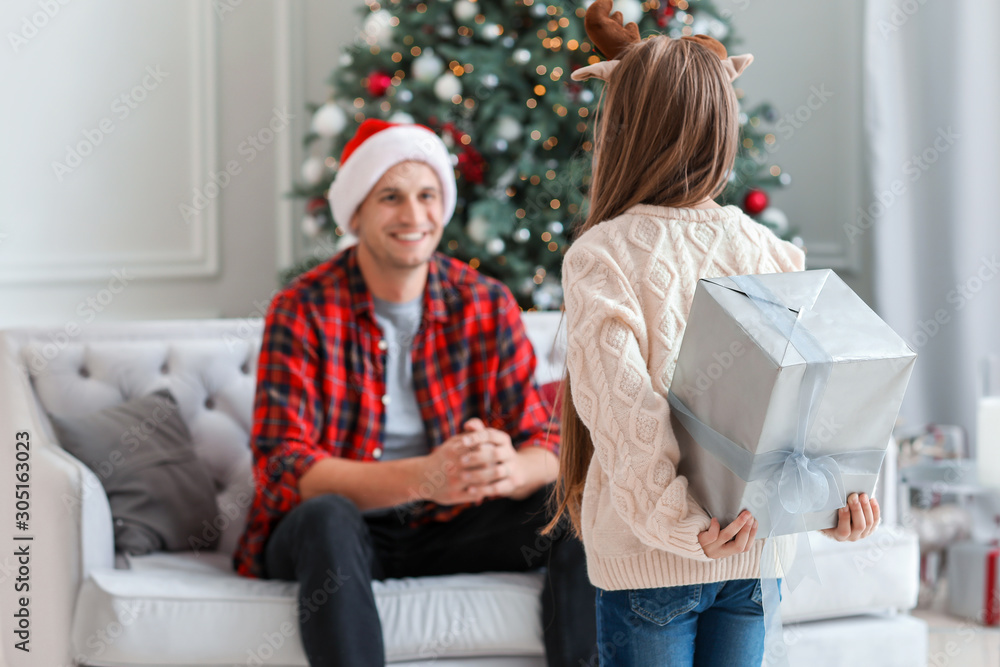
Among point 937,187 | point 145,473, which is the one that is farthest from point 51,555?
point 937,187

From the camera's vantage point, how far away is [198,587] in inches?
57.6

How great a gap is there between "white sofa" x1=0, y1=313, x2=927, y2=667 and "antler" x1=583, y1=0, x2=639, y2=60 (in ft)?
3.05

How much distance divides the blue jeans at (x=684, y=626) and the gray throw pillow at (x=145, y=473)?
1.01 metres

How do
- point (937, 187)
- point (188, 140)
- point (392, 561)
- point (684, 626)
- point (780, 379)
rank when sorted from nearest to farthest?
point (780, 379) < point (684, 626) < point (392, 561) < point (937, 187) < point (188, 140)

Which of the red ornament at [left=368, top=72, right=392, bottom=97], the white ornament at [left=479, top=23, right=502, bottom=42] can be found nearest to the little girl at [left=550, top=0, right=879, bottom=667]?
the white ornament at [left=479, top=23, right=502, bottom=42]

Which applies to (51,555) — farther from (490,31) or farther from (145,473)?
(490,31)

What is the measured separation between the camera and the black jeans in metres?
1.33

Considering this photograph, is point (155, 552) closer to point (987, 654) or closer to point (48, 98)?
point (987, 654)

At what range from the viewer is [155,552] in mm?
1663

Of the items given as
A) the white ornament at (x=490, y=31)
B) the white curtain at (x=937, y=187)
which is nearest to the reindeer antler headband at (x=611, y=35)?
the white ornament at (x=490, y=31)

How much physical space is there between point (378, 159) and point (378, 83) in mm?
1256

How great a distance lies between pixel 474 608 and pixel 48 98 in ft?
8.68

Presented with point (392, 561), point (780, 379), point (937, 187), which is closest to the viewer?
point (780, 379)

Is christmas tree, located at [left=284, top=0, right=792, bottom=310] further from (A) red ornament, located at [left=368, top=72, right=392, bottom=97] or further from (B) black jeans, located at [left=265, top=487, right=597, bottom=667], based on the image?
(B) black jeans, located at [left=265, top=487, right=597, bottom=667]
